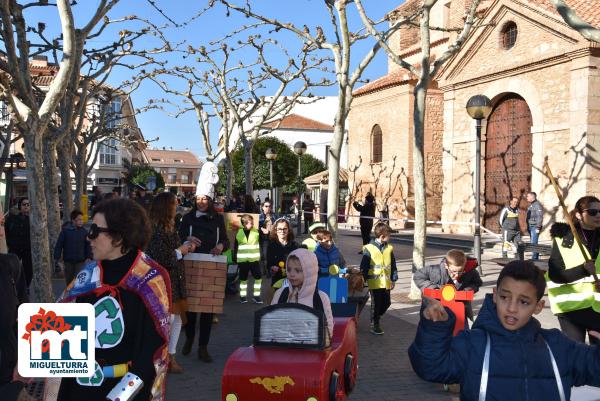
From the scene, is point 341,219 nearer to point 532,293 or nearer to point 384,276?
point 384,276

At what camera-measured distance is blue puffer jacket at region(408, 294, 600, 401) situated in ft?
8.77

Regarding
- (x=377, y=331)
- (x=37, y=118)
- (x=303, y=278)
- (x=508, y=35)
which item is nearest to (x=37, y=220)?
(x=37, y=118)

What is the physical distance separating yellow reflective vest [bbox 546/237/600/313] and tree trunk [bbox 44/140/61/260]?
8042 millimetres

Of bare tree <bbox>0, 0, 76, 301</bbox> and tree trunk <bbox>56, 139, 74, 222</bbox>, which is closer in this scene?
bare tree <bbox>0, 0, 76, 301</bbox>

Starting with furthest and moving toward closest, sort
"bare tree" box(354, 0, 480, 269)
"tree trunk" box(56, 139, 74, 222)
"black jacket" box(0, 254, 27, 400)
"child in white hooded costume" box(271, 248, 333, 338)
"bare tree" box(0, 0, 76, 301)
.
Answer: "tree trunk" box(56, 139, 74, 222)
"bare tree" box(354, 0, 480, 269)
"bare tree" box(0, 0, 76, 301)
"child in white hooded costume" box(271, 248, 333, 338)
"black jacket" box(0, 254, 27, 400)

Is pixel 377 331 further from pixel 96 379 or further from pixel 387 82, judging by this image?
pixel 387 82

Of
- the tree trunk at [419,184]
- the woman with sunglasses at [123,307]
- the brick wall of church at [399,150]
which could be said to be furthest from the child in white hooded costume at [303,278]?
the brick wall of church at [399,150]

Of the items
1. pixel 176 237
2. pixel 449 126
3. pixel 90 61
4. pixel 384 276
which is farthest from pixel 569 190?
pixel 176 237

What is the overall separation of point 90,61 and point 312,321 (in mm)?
10563

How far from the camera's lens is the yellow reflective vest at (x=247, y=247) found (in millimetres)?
10758

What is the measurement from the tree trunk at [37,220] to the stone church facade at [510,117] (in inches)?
456

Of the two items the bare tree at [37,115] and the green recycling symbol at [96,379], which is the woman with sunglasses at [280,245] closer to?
the bare tree at [37,115]

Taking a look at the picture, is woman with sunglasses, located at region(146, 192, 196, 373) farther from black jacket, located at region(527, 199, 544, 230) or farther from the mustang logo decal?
black jacket, located at region(527, 199, 544, 230)

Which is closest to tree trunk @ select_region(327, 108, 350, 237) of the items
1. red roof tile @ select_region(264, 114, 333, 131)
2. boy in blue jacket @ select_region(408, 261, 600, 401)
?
boy in blue jacket @ select_region(408, 261, 600, 401)
